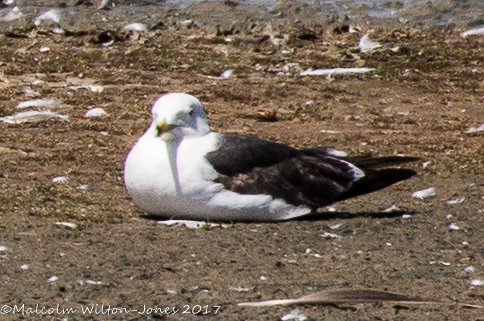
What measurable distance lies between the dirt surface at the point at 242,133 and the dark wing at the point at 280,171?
16cm

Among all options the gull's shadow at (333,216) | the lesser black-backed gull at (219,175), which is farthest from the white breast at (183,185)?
the gull's shadow at (333,216)

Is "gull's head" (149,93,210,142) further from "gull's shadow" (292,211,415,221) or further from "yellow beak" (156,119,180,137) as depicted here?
"gull's shadow" (292,211,415,221)

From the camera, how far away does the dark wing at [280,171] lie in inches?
235

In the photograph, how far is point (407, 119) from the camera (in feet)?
28.7

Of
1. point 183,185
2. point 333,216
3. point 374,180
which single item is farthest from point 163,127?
point 374,180

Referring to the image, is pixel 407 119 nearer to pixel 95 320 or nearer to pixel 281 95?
pixel 281 95

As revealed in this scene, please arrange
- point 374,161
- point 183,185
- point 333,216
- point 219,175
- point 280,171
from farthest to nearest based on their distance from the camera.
A: point 374,161, point 333,216, point 280,171, point 219,175, point 183,185

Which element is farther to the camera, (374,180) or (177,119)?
(374,180)

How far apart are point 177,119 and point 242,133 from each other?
2378 mm

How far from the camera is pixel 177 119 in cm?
594

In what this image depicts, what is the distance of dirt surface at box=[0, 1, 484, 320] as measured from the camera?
5.04 metres

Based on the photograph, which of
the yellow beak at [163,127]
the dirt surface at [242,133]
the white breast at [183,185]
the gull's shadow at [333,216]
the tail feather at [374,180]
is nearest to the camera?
the dirt surface at [242,133]

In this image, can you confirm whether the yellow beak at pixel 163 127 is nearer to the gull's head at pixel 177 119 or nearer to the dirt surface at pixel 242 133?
the gull's head at pixel 177 119

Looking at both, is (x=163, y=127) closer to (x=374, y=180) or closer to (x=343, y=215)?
(x=343, y=215)
